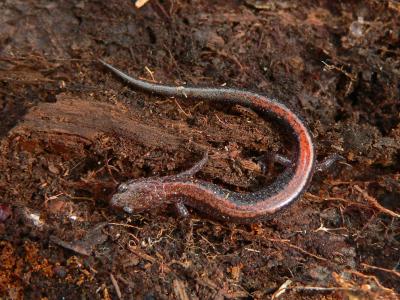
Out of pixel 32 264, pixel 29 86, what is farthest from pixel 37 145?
pixel 32 264

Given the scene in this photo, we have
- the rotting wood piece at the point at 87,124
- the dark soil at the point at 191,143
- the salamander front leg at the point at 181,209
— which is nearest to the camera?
the dark soil at the point at 191,143

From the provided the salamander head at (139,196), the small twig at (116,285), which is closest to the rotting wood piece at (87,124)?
the salamander head at (139,196)

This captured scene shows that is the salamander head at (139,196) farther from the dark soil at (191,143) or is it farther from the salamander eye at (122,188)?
the dark soil at (191,143)

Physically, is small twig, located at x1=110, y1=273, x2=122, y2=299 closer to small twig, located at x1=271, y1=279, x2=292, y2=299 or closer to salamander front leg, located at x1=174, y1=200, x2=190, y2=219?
salamander front leg, located at x1=174, y1=200, x2=190, y2=219

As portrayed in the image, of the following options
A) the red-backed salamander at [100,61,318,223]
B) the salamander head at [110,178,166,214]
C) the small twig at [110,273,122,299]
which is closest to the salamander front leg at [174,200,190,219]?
the red-backed salamander at [100,61,318,223]

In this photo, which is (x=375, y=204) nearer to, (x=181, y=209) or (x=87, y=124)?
(x=181, y=209)

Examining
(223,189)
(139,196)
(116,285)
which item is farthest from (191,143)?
(116,285)
